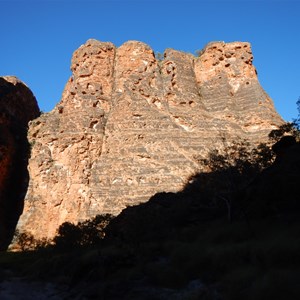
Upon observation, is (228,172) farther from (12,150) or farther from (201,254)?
(12,150)

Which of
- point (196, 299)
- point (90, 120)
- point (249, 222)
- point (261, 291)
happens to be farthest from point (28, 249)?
point (261, 291)

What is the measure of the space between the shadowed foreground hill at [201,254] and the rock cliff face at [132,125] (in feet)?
25.7

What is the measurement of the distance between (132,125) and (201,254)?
23.2 m

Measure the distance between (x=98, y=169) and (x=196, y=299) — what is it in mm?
24188

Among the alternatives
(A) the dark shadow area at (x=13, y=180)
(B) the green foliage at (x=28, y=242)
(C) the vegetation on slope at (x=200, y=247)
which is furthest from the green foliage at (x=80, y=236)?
(A) the dark shadow area at (x=13, y=180)

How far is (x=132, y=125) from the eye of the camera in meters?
35.0

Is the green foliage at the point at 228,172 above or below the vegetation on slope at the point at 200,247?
above

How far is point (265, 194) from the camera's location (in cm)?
1700

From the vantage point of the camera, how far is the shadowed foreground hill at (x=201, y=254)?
991 centimetres

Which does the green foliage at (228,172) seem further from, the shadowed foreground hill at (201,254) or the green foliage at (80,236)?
the green foliage at (80,236)

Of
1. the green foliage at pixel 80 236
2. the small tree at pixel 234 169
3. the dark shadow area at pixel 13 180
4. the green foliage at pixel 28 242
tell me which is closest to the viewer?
the small tree at pixel 234 169

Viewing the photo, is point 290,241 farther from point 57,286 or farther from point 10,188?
point 10,188

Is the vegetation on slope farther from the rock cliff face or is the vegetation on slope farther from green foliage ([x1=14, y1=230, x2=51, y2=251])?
the rock cliff face

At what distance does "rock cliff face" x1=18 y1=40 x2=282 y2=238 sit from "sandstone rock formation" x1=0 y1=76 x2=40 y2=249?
29.6 ft
